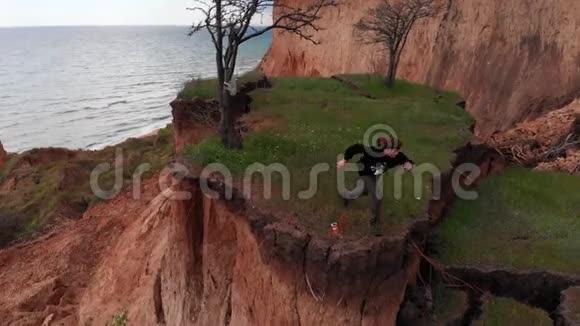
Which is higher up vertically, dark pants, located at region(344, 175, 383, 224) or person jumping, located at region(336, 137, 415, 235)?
person jumping, located at region(336, 137, 415, 235)

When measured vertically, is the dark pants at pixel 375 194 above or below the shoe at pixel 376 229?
above

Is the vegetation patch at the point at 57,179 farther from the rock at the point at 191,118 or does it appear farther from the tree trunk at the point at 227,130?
the tree trunk at the point at 227,130

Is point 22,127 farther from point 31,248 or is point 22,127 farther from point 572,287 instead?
point 572,287

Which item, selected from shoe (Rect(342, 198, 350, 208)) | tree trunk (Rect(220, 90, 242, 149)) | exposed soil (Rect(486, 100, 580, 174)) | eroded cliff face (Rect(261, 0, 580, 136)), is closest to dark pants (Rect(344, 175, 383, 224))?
shoe (Rect(342, 198, 350, 208))

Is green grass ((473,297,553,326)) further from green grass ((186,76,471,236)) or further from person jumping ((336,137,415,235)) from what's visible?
person jumping ((336,137,415,235))

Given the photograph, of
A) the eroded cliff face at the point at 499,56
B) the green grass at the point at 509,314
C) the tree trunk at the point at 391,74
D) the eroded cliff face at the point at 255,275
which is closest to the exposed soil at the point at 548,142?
the eroded cliff face at the point at 499,56

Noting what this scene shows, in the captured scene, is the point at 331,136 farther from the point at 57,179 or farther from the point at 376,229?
the point at 57,179

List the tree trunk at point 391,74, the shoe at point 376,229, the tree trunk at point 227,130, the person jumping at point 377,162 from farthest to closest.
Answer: the tree trunk at point 391,74 → the tree trunk at point 227,130 → the shoe at point 376,229 → the person jumping at point 377,162

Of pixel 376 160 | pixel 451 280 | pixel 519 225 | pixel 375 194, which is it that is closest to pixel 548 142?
pixel 519 225
